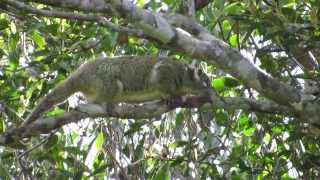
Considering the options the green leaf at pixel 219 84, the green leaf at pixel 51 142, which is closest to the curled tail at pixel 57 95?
the green leaf at pixel 51 142

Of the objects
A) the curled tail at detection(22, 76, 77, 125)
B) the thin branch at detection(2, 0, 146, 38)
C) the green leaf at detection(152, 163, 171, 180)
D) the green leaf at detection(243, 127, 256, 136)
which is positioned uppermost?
the thin branch at detection(2, 0, 146, 38)

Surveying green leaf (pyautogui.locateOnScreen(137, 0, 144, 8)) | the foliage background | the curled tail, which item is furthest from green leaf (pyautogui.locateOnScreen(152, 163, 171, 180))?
green leaf (pyautogui.locateOnScreen(137, 0, 144, 8))

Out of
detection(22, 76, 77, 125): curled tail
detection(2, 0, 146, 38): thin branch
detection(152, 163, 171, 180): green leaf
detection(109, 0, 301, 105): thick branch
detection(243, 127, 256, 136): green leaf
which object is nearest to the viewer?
detection(109, 0, 301, 105): thick branch

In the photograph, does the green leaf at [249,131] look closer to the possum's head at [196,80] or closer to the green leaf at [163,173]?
the possum's head at [196,80]

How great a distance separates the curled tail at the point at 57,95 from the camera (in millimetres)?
5324

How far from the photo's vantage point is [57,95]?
5.56 m

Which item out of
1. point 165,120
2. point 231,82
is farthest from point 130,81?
point 231,82

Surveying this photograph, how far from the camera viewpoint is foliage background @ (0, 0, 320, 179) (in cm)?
500

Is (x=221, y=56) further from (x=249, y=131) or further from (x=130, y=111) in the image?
(x=249, y=131)

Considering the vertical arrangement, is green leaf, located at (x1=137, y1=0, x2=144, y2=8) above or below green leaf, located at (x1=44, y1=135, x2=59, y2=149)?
above

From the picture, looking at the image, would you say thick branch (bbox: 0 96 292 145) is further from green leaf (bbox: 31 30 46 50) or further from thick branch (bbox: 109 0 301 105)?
→ green leaf (bbox: 31 30 46 50)

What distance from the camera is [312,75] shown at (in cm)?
472

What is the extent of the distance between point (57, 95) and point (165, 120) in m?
1.19

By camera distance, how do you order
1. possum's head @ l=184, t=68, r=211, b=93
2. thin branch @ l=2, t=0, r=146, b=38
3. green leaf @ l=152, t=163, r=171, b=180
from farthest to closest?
possum's head @ l=184, t=68, r=211, b=93
green leaf @ l=152, t=163, r=171, b=180
thin branch @ l=2, t=0, r=146, b=38
